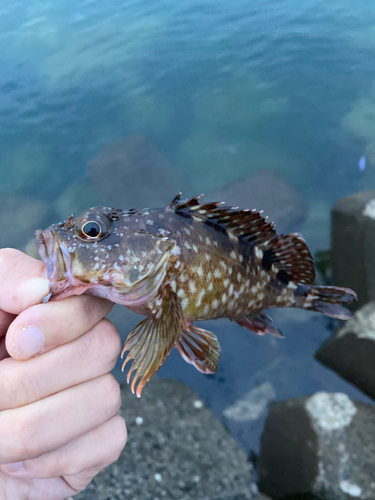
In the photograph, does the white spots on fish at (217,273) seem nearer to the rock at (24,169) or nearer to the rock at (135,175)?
the rock at (135,175)

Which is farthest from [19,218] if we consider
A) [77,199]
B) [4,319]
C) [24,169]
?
[4,319]

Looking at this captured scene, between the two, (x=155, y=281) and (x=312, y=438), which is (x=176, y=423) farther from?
(x=155, y=281)

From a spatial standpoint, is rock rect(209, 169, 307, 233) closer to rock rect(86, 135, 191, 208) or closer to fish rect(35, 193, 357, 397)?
rock rect(86, 135, 191, 208)

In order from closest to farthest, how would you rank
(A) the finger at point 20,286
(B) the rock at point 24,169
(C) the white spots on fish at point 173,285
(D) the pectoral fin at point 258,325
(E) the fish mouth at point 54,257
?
(A) the finger at point 20,286
(E) the fish mouth at point 54,257
(C) the white spots on fish at point 173,285
(D) the pectoral fin at point 258,325
(B) the rock at point 24,169

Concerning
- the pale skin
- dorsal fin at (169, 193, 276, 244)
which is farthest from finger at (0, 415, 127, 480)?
dorsal fin at (169, 193, 276, 244)

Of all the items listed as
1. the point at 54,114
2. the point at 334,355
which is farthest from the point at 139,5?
the point at 334,355

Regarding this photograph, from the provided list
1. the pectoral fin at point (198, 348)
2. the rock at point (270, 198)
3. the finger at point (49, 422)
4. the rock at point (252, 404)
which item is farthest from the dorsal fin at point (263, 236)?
the rock at point (270, 198)

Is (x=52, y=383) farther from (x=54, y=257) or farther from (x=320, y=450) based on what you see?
(x=320, y=450)

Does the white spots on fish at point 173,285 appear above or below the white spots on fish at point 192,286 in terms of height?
above
